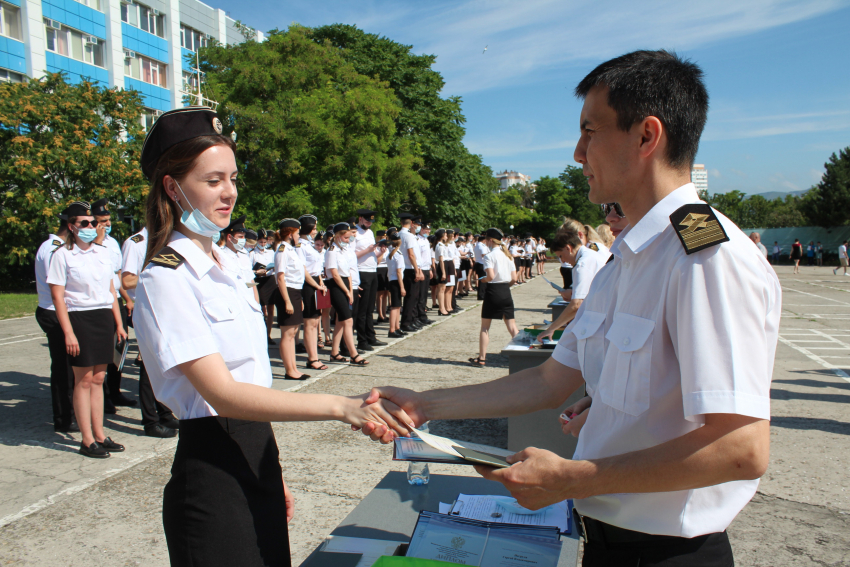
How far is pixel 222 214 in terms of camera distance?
6.07ft

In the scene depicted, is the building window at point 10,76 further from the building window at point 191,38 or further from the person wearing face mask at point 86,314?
the person wearing face mask at point 86,314

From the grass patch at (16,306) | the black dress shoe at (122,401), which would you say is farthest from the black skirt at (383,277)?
the grass patch at (16,306)

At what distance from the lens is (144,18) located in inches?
1378

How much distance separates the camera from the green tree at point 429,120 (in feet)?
96.4

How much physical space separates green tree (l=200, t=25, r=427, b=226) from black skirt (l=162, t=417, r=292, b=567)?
20.3 metres

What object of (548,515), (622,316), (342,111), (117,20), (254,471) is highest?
(117,20)

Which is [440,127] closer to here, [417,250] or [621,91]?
[417,250]

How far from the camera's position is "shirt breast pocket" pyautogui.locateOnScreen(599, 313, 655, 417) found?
1.22m

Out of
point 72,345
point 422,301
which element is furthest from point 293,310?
point 422,301

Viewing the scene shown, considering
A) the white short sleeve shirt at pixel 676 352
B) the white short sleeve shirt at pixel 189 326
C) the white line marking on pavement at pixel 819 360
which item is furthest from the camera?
the white line marking on pavement at pixel 819 360

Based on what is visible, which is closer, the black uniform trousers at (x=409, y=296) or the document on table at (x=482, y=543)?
the document on table at (x=482, y=543)

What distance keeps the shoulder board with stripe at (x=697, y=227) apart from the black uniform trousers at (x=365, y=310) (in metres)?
8.69

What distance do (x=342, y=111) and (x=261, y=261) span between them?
1202 centimetres

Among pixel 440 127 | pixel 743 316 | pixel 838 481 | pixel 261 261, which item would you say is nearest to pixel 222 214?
pixel 743 316
